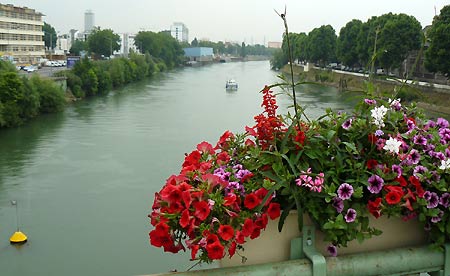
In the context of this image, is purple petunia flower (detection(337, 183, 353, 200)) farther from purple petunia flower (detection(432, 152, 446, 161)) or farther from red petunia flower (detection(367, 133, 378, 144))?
purple petunia flower (detection(432, 152, 446, 161))

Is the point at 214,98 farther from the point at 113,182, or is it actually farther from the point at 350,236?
the point at 350,236

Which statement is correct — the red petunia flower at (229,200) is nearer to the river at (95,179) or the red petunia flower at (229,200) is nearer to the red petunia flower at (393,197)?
the red petunia flower at (393,197)

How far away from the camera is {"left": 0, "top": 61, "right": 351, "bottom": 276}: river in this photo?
25.8 ft

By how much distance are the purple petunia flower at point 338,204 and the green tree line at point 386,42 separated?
20.7 ft

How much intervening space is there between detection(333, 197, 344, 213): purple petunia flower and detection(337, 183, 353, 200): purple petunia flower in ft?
0.04

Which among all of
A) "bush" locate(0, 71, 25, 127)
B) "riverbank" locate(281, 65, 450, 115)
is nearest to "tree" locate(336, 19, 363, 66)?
"riverbank" locate(281, 65, 450, 115)

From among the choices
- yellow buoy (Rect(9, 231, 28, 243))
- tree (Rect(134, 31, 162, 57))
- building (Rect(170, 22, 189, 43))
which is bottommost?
yellow buoy (Rect(9, 231, 28, 243))

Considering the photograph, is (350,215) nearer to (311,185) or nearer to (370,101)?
(311,185)

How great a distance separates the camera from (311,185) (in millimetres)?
1223

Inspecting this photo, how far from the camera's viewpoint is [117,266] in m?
7.51

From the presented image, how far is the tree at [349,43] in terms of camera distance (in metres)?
34.5

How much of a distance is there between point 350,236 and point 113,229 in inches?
316

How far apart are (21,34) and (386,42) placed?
3360 centimetres

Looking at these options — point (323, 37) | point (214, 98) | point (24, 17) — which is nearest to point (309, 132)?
point (214, 98)
